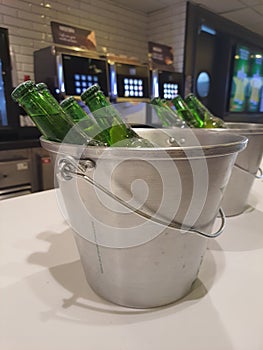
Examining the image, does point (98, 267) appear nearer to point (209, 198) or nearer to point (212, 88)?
point (209, 198)

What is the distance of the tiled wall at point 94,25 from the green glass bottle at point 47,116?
2024 millimetres

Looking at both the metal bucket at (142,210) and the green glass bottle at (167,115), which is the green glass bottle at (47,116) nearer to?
the metal bucket at (142,210)

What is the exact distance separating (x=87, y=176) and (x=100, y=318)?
168 mm

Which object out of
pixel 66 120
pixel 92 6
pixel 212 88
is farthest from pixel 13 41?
pixel 66 120

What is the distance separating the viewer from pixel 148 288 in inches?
13.0

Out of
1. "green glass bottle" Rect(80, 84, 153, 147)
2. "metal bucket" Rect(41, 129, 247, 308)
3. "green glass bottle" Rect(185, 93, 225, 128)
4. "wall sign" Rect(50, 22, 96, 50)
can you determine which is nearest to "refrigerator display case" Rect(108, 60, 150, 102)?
"wall sign" Rect(50, 22, 96, 50)

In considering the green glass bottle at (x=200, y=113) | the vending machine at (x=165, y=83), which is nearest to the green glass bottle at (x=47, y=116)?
the green glass bottle at (x=200, y=113)

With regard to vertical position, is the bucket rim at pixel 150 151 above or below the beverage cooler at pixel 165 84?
below

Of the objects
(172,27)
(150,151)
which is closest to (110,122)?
(150,151)

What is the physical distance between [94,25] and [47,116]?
9.23ft

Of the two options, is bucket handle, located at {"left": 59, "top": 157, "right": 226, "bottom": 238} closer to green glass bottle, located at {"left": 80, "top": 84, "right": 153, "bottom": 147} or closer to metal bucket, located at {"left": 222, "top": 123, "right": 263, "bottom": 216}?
green glass bottle, located at {"left": 80, "top": 84, "right": 153, "bottom": 147}

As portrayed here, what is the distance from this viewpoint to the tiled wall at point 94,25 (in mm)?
2275

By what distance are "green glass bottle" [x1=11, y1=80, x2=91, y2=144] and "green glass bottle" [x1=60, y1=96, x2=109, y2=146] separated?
0.02 metres

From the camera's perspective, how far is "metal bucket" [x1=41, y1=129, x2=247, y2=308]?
273 millimetres
